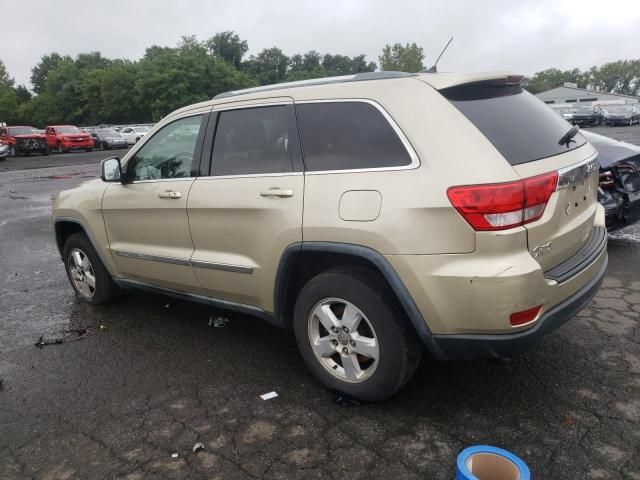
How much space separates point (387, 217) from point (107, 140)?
36.0m

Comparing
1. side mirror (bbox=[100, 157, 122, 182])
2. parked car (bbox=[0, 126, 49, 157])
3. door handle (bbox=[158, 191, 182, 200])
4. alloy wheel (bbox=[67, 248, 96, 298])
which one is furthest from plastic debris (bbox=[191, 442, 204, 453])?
parked car (bbox=[0, 126, 49, 157])

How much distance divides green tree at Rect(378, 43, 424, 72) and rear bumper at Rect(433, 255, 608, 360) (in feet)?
290

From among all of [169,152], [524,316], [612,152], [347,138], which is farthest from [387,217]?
[612,152]

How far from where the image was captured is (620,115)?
3778 centimetres

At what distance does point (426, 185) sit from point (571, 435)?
147 centimetres

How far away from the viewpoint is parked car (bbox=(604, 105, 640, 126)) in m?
37.8

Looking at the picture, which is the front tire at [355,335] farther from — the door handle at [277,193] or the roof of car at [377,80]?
the roof of car at [377,80]

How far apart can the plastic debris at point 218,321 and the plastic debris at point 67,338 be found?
101 centimetres

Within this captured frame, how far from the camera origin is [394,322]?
286cm

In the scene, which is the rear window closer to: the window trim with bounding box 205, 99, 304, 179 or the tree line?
the window trim with bounding box 205, 99, 304, 179

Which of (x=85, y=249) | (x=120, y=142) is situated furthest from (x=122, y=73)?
(x=85, y=249)

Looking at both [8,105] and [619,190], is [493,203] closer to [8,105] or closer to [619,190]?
[619,190]

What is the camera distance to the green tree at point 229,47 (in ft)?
323

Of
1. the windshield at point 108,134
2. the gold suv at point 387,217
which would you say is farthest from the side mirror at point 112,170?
the windshield at point 108,134
